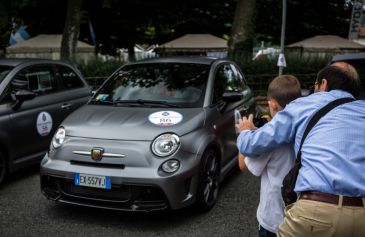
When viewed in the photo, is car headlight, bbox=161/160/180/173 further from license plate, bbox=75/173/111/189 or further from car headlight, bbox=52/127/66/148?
car headlight, bbox=52/127/66/148

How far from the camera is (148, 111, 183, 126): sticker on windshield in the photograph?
450cm

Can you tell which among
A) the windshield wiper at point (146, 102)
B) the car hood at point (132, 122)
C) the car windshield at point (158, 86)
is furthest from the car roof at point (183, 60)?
the car hood at point (132, 122)

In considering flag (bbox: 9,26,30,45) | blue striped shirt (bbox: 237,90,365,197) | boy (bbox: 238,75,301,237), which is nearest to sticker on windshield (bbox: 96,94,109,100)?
boy (bbox: 238,75,301,237)

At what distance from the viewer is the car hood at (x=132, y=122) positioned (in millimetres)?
4379

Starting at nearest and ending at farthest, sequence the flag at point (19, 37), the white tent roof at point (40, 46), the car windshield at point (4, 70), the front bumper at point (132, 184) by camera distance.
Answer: the front bumper at point (132, 184)
the car windshield at point (4, 70)
the white tent roof at point (40, 46)
the flag at point (19, 37)

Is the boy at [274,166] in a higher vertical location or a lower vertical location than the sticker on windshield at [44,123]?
higher

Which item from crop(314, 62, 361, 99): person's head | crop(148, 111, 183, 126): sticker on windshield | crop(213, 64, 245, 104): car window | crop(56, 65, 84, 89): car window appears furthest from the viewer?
crop(56, 65, 84, 89): car window

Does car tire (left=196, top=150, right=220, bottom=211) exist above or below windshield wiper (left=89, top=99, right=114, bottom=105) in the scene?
→ below

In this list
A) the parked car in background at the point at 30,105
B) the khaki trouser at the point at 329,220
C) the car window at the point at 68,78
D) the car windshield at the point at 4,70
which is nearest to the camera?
the khaki trouser at the point at 329,220

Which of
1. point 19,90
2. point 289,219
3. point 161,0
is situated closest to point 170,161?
point 289,219

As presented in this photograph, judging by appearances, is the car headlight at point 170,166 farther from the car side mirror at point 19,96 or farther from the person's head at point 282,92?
the car side mirror at point 19,96

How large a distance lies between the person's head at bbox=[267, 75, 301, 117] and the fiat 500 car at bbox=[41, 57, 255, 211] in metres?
1.67

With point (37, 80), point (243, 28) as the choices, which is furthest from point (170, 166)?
point (243, 28)

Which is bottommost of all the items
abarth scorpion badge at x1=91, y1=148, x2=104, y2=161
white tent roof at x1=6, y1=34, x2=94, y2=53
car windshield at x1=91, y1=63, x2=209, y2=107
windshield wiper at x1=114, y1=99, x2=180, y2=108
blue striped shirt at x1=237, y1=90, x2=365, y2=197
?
white tent roof at x1=6, y1=34, x2=94, y2=53
